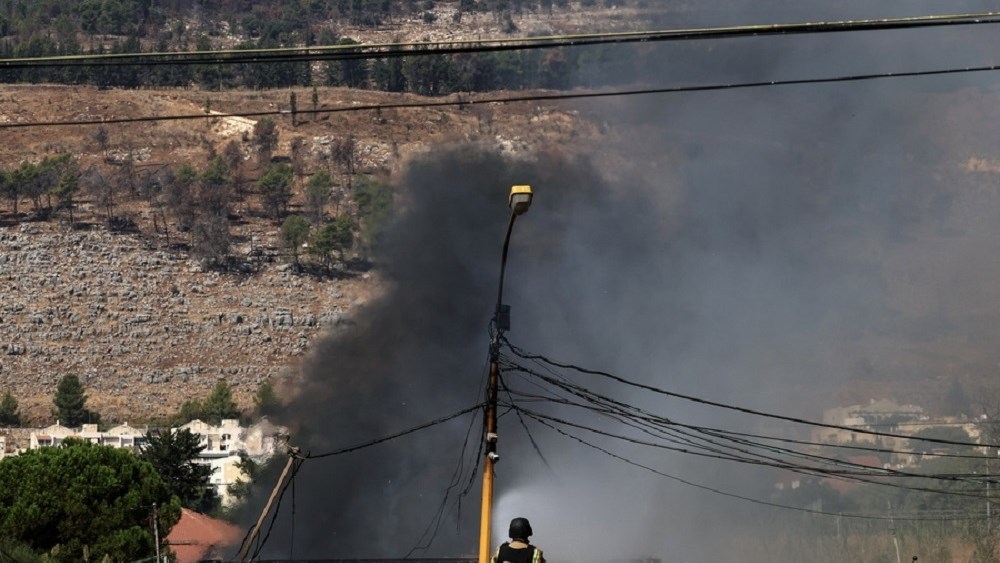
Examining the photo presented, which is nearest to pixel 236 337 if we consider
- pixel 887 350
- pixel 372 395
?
pixel 887 350

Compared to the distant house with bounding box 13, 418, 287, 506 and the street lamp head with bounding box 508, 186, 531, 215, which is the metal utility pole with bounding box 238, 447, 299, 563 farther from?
the distant house with bounding box 13, 418, 287, 506

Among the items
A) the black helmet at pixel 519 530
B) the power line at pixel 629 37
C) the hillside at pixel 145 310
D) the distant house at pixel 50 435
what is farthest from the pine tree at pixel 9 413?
the black helmet at pixel 519 530

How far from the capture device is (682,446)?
79125mm

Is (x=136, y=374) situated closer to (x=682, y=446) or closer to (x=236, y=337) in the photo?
(x=236, y=337)

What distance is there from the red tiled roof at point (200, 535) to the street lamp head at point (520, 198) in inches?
1901

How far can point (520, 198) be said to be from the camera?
71.2 ft

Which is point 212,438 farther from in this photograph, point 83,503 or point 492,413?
point 492,413

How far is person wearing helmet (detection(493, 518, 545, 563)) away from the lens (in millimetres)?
15367

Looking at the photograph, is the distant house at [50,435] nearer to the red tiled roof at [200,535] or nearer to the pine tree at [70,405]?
the pine tree at [70,405]

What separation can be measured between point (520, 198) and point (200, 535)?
54.1 m

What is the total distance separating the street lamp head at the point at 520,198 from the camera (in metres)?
21.6

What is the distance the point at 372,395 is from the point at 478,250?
69.8 feet

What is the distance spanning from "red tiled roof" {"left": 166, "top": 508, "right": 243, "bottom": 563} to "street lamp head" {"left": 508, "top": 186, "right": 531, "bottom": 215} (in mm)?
48277

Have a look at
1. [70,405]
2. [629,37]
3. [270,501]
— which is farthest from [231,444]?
[629,37]
